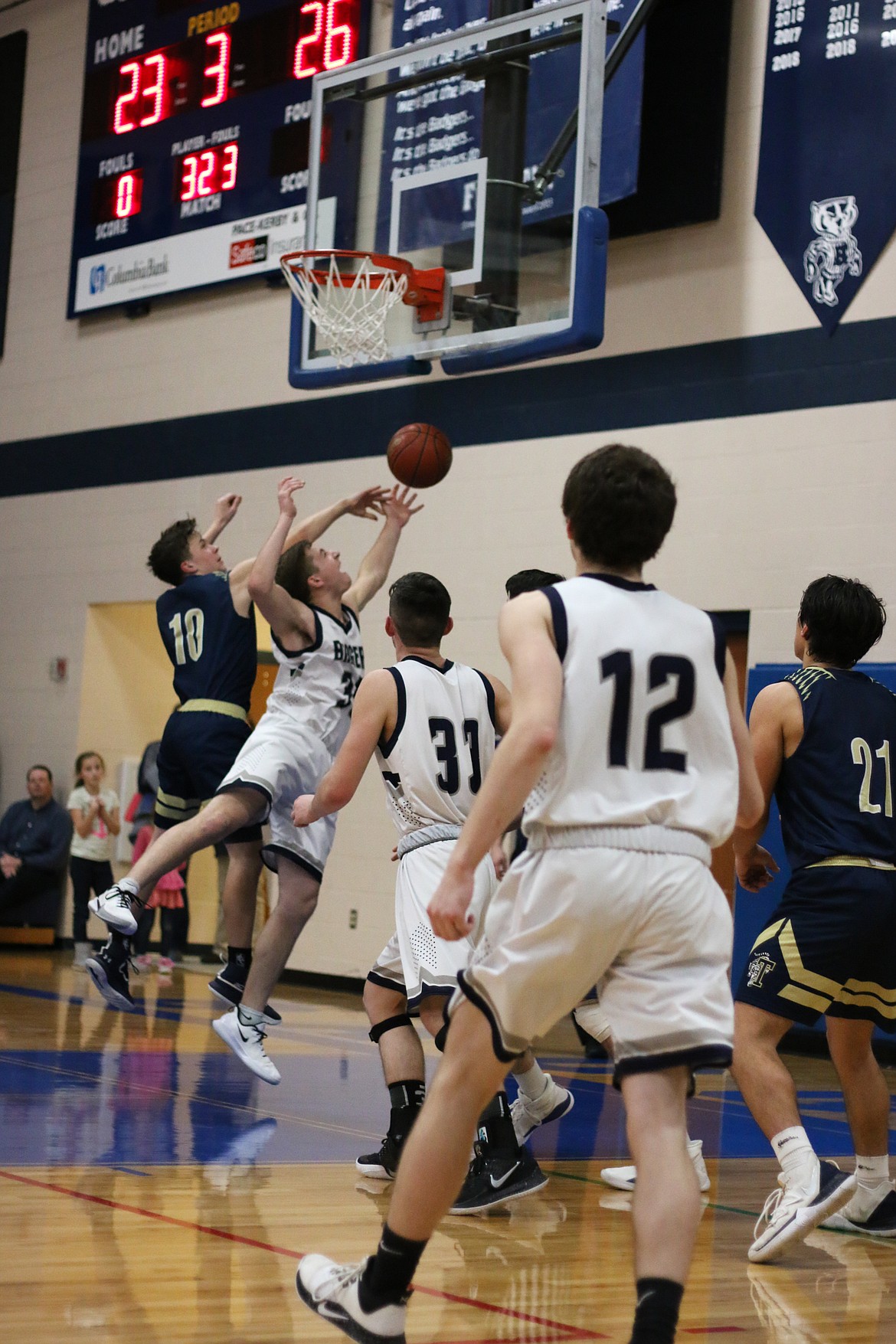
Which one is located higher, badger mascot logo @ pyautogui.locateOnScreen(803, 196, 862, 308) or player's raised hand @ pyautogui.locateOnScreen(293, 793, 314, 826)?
badger mascot logo @ pyautogui.locateOnScreen(803, 196, 862, 308)

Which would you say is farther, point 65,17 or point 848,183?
point 65,17

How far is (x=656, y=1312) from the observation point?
2748 mm

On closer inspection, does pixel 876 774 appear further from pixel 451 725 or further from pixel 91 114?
pixel 91 114

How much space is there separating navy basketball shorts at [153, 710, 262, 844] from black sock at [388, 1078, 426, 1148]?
2368mm

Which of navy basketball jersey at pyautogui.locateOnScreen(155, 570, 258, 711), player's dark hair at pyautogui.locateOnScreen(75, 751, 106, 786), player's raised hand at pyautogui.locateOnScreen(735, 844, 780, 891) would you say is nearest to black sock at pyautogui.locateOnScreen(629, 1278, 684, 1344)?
player's raised hand at pyautogui.locateOnScreen(735, 844, 780, 891)

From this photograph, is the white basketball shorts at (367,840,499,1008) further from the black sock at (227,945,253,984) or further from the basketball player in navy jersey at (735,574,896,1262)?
the black sock at (227,945,253,984)

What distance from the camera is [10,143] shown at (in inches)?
576

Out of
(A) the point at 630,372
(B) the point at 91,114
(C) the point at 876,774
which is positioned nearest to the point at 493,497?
(A) the point at 630,372

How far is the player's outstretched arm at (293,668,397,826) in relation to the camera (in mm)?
4629

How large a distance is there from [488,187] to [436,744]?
13.6 ft

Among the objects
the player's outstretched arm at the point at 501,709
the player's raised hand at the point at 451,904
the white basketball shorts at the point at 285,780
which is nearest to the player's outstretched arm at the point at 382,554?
the white basketball shorts at the point at 285,780

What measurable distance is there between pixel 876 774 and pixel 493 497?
6.36 meters

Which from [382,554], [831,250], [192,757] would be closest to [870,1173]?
[382,554]

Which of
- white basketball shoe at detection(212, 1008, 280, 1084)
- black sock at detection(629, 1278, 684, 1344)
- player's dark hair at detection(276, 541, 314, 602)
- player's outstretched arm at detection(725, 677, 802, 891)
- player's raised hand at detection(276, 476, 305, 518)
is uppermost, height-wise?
player's raised hand at detection(276, 476, 305, 518)
